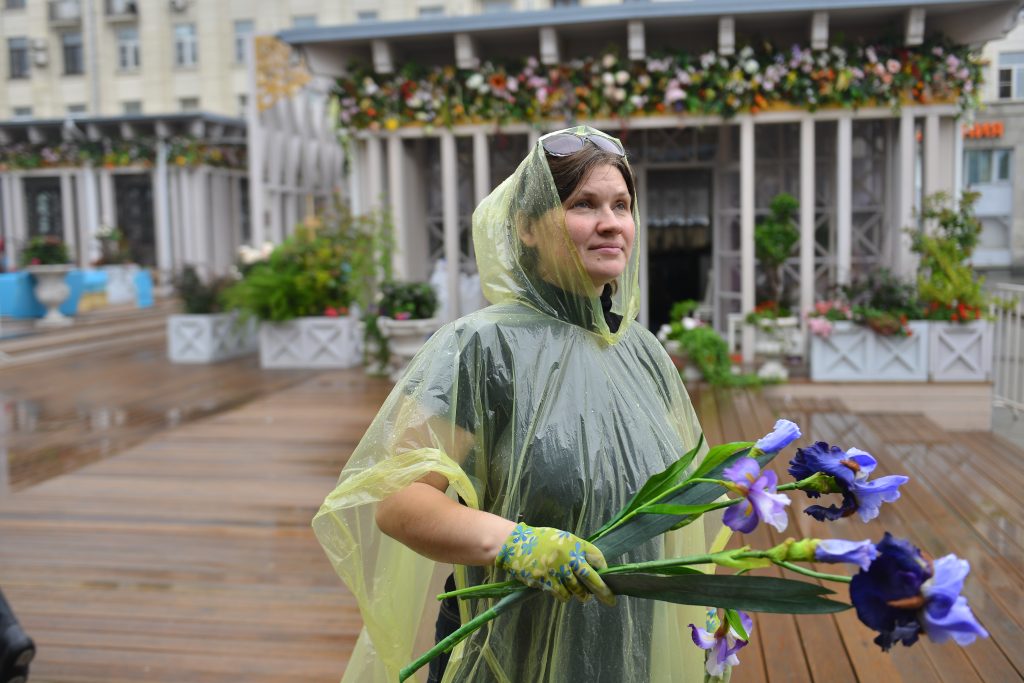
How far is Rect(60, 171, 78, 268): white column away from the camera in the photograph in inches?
768

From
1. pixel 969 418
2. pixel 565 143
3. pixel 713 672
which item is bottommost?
pixel 969 418

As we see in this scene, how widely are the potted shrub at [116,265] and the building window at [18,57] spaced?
35.7ft

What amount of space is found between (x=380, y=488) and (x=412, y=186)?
724cm

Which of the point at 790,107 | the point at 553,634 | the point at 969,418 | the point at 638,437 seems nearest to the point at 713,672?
the point at 553,634

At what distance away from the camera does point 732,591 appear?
1.06m

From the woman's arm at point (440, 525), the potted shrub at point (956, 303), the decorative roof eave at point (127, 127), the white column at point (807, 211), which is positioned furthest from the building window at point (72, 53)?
the woman's arm at point (440, 525)

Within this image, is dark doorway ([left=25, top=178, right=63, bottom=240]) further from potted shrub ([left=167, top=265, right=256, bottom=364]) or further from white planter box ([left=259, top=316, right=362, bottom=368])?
white planter box ([left=259, top=316, right=362, bottom=368])

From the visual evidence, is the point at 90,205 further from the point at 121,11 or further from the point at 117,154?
the point at 121,11

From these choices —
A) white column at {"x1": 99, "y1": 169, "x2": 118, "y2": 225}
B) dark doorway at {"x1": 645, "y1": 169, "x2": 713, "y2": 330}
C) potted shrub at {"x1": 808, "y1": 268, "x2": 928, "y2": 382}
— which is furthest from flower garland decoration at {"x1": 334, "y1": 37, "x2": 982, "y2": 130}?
white column at {"x1": 99, "y1": 169, "x2": 118, "y2": 225}

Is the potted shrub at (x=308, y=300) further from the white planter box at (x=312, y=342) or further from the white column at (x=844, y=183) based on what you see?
the white column at (x=844, y=183)

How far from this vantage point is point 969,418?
6215 mm

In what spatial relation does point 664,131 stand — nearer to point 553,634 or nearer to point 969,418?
point 969,418

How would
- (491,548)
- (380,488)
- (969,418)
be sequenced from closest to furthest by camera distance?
(491,548) < (380,488) < (969,418)

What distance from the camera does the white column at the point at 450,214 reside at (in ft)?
24.4
